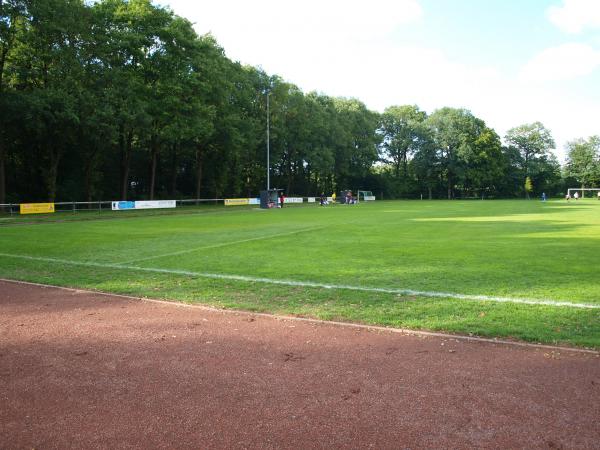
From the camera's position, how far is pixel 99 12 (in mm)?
38281

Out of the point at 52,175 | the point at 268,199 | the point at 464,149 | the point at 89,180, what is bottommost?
the point at 268,199

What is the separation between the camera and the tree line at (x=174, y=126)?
34.0m

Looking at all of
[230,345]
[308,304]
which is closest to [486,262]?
[308,304]

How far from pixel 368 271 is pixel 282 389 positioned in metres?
6.21

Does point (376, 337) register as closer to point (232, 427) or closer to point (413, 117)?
point (232, 427)

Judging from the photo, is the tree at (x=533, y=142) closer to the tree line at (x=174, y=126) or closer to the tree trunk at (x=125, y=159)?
the tree line at (x=174, y=126)

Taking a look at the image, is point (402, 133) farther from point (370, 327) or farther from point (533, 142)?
point (370, 327)

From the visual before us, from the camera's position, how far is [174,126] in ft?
135

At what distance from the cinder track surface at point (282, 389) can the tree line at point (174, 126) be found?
3185 cm

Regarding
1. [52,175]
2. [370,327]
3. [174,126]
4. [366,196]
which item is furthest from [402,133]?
[370,327]

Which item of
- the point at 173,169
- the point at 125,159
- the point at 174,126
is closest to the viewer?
the point at 174,126

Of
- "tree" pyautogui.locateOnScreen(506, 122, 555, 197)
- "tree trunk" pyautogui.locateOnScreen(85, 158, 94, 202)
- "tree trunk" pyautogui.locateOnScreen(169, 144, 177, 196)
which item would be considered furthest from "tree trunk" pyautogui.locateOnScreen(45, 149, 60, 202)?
"tree" pyautogui.locateOnScreen(506, 122, 555, 197)

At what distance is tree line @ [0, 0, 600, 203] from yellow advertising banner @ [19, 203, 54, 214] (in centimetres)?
378

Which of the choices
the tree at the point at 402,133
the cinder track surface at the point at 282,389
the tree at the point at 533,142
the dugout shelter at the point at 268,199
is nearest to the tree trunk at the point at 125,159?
the dugout shelter at the point at 268,199
